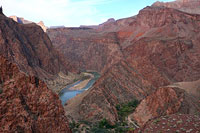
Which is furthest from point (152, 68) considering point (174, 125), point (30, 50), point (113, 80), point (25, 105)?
point (30, 50)

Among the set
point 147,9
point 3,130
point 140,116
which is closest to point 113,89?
point 140,116

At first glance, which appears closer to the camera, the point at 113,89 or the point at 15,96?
the point at 15,96

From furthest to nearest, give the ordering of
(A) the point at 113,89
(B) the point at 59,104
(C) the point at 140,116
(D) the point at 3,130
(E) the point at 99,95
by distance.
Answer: (A) the point at 113,89 → (E) the point at 99,95 → (C) the point at 140,116 → (B) the point at 59,104 → (D) the point at 3,130

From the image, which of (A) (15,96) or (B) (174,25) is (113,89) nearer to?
(A) (15,96)

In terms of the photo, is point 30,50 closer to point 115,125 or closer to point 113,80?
point 113,80

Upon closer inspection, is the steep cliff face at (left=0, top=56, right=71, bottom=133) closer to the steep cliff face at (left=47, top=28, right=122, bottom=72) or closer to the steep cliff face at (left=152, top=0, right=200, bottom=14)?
the steep cliff face at (left=47, top=28, right=122, bottom=72)

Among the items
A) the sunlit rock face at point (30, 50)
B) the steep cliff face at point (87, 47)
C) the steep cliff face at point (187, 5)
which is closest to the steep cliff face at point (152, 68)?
the steep cliff face at point (87, 47)
